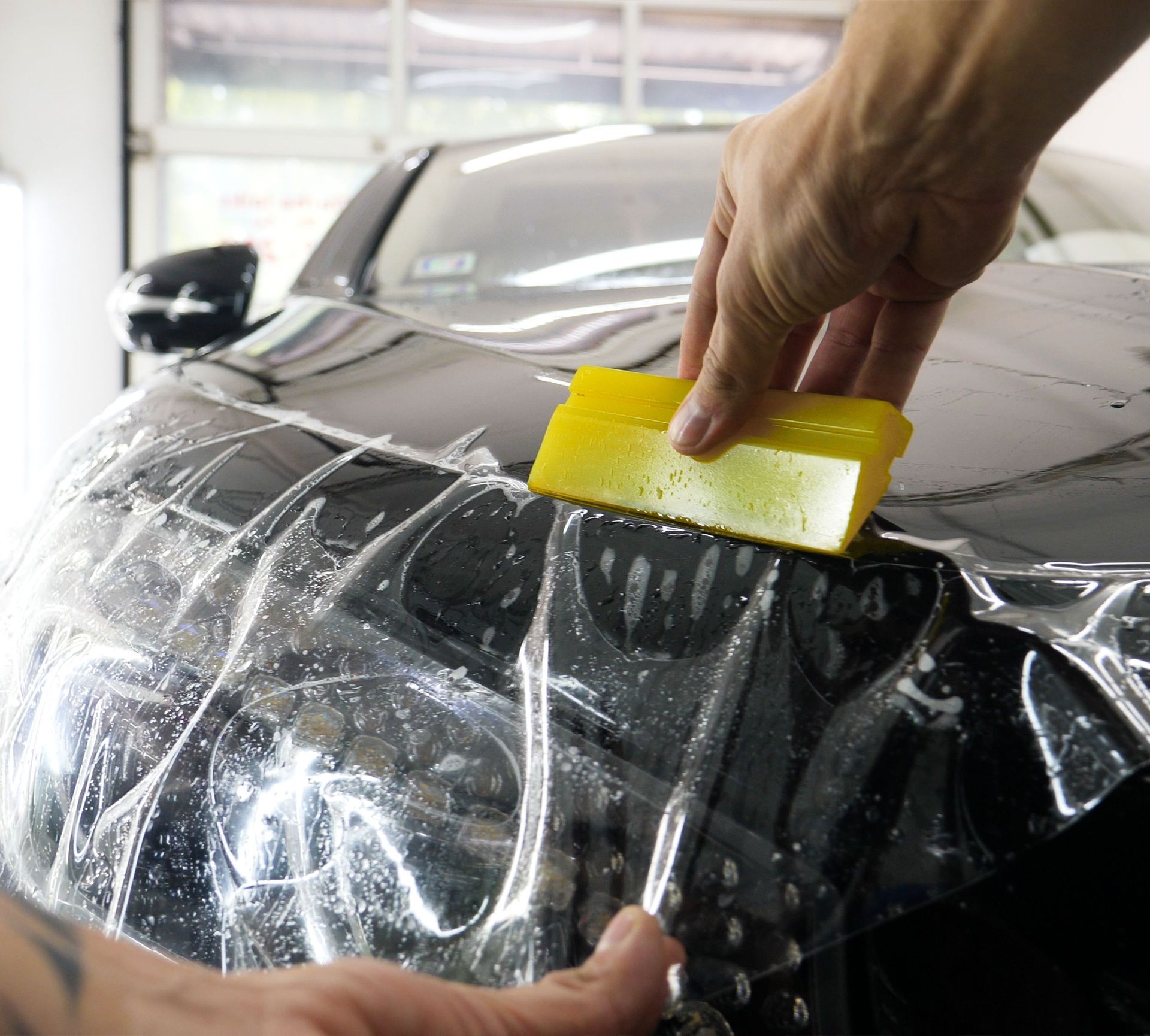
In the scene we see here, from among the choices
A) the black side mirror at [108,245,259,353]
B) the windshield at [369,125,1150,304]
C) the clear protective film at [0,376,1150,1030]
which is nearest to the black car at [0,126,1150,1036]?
the clear protective film at [0,376,1150,1030]

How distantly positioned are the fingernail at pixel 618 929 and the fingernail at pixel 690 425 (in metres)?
0.27

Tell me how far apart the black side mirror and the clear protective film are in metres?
Answer: 0.92

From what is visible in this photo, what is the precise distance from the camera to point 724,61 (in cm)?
505

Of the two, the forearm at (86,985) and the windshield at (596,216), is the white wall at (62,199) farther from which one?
the forearm at (86,985)

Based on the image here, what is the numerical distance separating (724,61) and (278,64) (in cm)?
213

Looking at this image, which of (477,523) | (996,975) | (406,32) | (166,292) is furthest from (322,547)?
(406,32)

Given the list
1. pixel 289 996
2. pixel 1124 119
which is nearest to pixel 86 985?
pixel 289 996

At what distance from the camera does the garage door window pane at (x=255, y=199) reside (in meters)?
4.69

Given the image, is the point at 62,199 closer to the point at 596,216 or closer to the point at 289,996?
the point at 596,216

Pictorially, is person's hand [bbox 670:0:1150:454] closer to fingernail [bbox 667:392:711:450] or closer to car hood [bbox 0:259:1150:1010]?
fingernail [bbox 667:392:711:450]

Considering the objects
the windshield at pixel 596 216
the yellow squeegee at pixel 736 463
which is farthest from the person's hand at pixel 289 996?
the windshield at pixel 596 216

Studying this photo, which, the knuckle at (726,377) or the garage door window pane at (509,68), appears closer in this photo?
the knuckle at (726,377)

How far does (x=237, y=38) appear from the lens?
471 cm

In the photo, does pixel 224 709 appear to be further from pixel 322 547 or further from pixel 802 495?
pixel 802 495
